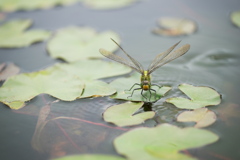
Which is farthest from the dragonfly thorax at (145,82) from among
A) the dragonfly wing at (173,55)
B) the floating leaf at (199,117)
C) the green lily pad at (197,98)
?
the floating leaf at (199,117)

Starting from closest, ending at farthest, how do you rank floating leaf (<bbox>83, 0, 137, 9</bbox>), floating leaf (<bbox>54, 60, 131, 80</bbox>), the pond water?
the pond water, floating leaf (<bbox>54, 60, 131, 80</bbox>), floating leaf (<bbox>83, 0, 137, 9</bbox>)

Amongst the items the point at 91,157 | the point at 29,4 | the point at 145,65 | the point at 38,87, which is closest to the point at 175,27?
the point at 145,65

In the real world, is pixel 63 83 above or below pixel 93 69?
below

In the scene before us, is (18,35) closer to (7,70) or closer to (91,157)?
(7,70)

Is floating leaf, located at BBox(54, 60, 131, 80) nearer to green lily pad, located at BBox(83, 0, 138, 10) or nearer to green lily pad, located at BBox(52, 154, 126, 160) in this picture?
green lily pad, located at BBox(52, 154, 126, 160)

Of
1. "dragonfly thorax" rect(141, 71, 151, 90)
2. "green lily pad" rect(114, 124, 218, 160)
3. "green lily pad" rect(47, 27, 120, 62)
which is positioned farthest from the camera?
"green lily pad" rect(47, 27, 120, 62)

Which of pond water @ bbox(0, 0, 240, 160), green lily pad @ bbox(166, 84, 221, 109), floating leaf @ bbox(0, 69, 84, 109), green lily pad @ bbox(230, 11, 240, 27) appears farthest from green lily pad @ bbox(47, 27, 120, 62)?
green lily pad @ bbox(230, 11, 240, 27)
